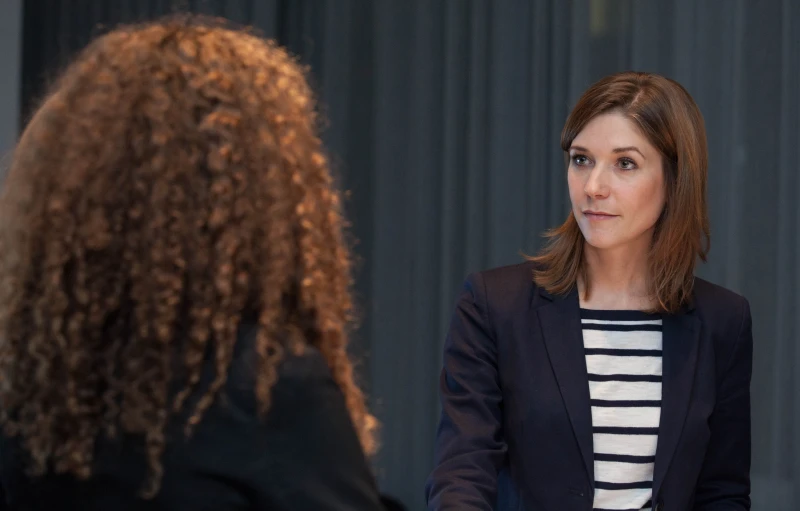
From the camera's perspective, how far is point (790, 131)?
9.98 feet

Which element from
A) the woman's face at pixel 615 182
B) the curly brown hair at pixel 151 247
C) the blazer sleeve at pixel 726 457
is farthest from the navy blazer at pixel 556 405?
the curly brown hair at pixel 151 247

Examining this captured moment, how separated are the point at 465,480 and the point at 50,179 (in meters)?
0.92

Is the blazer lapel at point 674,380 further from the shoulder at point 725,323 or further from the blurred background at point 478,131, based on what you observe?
the blurred background at point 478,131

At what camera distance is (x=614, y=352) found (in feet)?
5.95

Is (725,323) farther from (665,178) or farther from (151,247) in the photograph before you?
(151,247)

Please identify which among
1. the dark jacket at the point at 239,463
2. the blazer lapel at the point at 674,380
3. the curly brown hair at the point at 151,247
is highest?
the curly brown hair at the point at 151,247

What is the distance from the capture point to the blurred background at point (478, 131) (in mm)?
3053

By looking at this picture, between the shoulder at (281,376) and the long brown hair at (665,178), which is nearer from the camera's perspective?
the shoulder at (281,376)

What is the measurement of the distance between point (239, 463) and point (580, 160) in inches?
43.9

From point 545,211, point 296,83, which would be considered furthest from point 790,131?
point 296,83

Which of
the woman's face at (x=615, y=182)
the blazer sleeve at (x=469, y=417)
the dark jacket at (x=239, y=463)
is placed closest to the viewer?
the dark jacket at (x=239, y=463)

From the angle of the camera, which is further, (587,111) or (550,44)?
(550,44)

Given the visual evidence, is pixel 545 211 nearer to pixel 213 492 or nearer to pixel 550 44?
pixel 550 44

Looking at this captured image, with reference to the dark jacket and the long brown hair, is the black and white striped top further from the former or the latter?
the dark jacket
